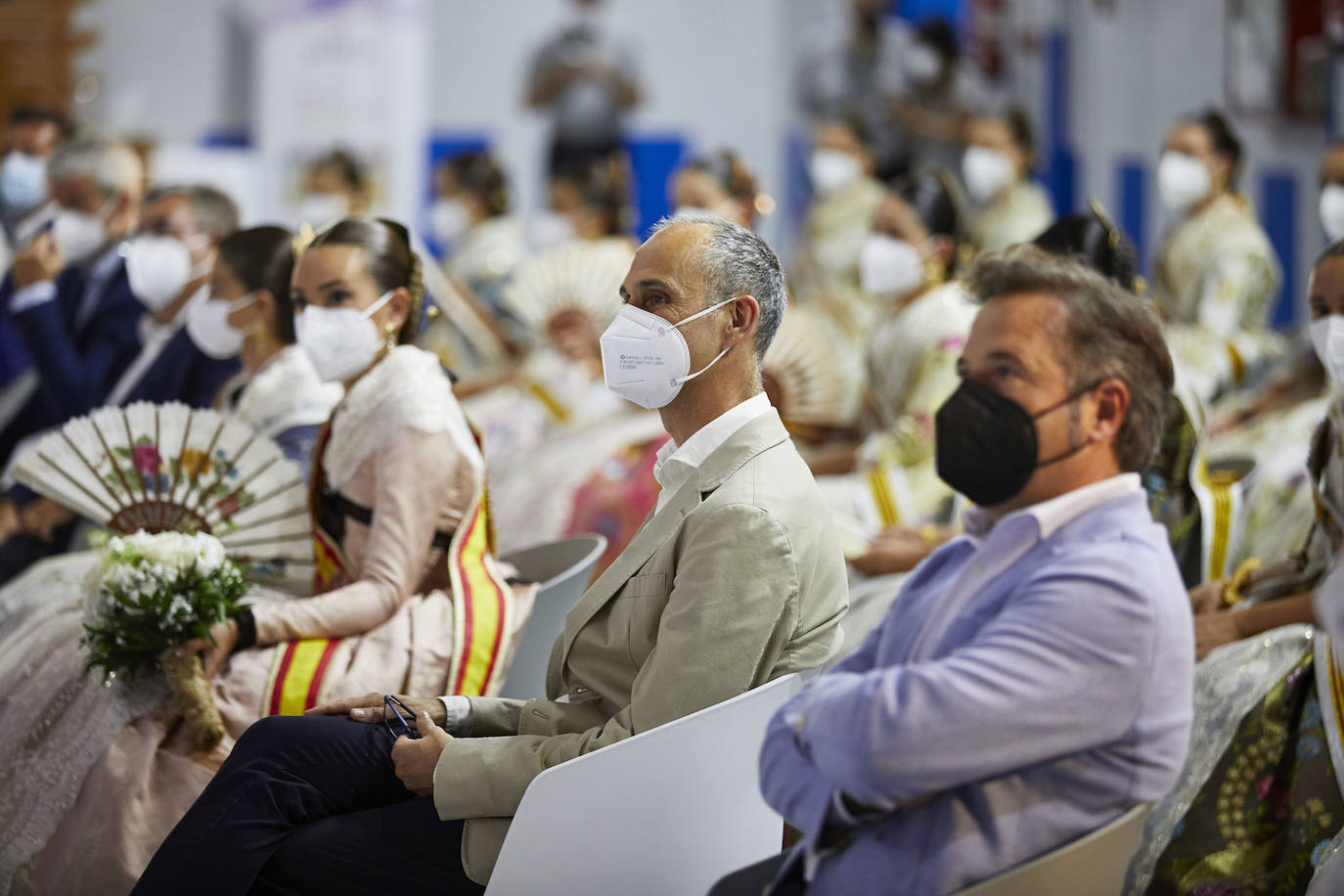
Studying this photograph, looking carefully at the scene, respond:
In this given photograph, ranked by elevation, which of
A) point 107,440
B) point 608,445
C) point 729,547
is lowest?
point 608,445

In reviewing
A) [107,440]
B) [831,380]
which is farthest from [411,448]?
[831,380]

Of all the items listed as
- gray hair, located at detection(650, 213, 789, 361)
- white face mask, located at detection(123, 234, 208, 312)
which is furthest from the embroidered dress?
white face mask, located at detection(123, 234, 208, 312)

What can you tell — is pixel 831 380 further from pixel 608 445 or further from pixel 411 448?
pixel 411 448

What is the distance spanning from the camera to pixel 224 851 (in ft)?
6.53

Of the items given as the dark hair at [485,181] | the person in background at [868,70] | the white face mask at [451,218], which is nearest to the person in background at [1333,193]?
the dark hair at [485,181]

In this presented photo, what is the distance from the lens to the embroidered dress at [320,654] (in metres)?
2.34

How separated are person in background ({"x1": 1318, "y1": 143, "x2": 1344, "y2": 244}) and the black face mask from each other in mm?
3015

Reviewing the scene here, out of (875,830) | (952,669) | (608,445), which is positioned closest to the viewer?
(952,669)

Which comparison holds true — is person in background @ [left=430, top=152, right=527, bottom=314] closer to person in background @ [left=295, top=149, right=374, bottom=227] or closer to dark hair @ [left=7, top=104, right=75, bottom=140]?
person in background @ [left=295, top=149, right=374, bottom=227]

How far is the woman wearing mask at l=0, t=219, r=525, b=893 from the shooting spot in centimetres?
235

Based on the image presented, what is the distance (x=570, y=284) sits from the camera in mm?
5680

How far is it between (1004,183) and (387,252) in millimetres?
4769

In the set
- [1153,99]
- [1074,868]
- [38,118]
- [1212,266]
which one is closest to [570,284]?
[38,118]

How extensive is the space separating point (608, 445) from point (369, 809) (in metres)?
2.90
